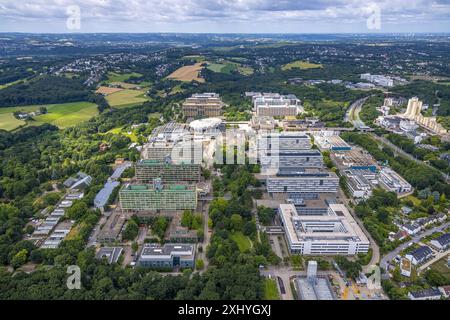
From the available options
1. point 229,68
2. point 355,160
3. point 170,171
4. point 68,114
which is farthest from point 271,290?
point 229,68

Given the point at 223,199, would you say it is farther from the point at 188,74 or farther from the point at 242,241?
→ the point at 188,74

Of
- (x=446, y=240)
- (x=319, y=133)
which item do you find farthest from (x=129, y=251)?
(x=319, y=133)

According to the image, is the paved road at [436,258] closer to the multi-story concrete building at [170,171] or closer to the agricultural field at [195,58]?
the multi-story concrete building at [170,171]

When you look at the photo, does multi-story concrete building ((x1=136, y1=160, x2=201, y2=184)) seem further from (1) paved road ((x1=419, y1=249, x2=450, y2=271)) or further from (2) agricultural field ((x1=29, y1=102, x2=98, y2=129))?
(2) agricultural field ((x1=29, y1=102, x2=98, y2=129))

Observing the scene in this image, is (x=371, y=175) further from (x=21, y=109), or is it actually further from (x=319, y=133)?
(x=21, y=109)

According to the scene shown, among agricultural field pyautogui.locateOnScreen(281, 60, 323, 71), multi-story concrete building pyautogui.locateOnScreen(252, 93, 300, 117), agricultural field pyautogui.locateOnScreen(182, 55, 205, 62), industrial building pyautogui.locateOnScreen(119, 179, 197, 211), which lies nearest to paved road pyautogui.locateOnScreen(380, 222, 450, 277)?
industrial building pyautogui.locateOnScreen(119, 179, 197, 211)
